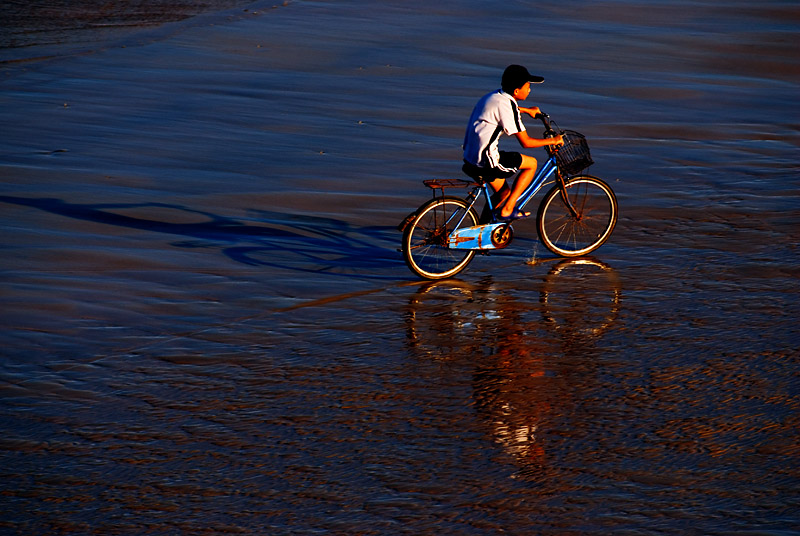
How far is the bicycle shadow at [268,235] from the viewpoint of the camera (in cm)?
1022

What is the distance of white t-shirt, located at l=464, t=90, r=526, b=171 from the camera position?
31.8 feet

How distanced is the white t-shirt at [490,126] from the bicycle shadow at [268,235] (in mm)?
1276

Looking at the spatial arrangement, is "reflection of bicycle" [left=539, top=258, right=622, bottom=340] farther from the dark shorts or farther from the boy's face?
the boy's face

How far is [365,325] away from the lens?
334 inches

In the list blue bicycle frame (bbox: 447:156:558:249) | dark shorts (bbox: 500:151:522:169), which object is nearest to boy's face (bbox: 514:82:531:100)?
dark shorts (bbox: 500:151:522:169)

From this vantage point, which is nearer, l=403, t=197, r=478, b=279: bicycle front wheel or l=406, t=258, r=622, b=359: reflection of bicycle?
l=406, t=258, r=622, b=359: reflection of bicycle

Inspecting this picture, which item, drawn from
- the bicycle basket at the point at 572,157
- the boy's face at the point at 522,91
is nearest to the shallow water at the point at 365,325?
the bicycle basket at the point at 572,157

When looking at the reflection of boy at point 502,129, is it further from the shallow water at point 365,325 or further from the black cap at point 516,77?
the shallow water at point 365,325

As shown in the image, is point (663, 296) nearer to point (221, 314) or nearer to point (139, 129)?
point (221, 314)

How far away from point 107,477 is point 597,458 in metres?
2.68

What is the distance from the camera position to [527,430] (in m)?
6.51

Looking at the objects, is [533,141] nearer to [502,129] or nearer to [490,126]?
[502,129]

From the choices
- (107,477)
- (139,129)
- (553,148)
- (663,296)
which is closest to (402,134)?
(139,129)

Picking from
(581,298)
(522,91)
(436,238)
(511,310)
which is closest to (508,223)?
(436,238)
